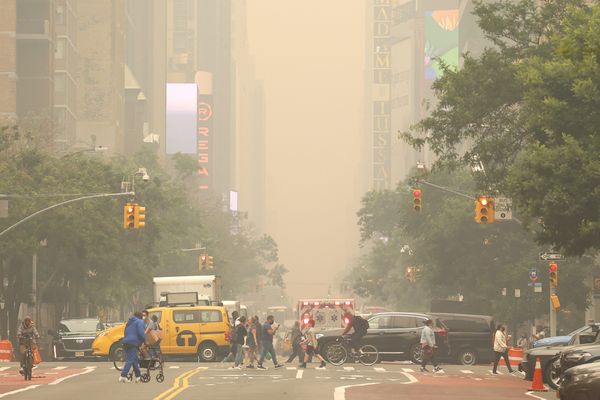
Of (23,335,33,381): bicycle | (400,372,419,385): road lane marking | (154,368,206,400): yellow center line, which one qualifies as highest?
(23,335,33,381): bicycle

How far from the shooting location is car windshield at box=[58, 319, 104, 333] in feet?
198

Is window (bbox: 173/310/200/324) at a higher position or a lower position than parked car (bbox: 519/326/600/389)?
higher

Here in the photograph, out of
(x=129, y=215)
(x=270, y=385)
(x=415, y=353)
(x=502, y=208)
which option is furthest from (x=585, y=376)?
(x=129, y=215)

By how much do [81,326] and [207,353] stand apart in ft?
26.5

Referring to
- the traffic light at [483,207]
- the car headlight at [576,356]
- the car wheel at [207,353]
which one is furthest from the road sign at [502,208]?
the car headlight at [576,356]

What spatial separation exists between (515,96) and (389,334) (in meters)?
10.4

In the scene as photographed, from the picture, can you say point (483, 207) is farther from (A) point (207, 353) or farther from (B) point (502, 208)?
(A) point (207, 353)

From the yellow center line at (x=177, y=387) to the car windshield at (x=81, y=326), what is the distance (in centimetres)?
1719

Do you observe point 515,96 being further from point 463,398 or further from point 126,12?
point 126,12

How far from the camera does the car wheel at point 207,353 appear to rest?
5459cm

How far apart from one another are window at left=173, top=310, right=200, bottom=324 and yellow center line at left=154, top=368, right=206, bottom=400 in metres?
10.0

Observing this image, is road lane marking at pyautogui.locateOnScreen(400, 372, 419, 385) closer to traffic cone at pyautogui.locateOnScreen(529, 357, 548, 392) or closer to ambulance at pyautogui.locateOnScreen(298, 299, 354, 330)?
traffic cone at pyautogui.locateOnScreen(529, 357, 548, 392)

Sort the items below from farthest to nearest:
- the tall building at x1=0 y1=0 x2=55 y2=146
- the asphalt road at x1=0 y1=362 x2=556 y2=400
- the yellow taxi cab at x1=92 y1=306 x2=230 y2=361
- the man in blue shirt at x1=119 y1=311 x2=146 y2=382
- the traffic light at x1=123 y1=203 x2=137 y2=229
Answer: the tall building at x1=0 y1=0 x2=55 y2=146
the traffic light at x1=123 y1=203 x2=137 y2=229
the yellow taxi cab at x1=92 y1=306 x2=230 y2=361
the man in blue shirt at x1=119 y1=311 x2=146 y2=382
the asphalt road at x1=0 y1=362 x2=556 y2=400

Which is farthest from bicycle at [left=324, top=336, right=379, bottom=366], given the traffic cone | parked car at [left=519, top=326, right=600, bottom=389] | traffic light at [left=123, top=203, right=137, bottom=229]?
the traffic cone
